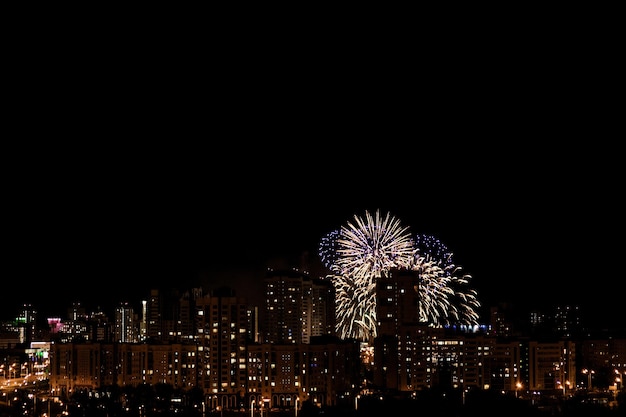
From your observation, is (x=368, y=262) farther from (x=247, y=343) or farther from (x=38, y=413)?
(x=38, y=413)

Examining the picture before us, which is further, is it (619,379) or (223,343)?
(619,379)

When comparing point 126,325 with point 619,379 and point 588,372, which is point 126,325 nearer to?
point 588,372

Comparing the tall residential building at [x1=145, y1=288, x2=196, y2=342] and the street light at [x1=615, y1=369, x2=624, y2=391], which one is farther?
the tall residential building at [x1=145, y1=288, x2=196, y2=342]

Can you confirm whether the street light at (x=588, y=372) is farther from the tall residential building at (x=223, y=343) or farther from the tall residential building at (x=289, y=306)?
the tall residential building at (x=223, y=343)

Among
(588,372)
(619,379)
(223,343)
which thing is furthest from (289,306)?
(619,379)

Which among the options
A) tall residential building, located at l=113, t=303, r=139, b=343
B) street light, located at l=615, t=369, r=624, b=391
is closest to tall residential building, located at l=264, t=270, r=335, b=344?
tall residential building, located at l=113, t=303, r=139, b=343

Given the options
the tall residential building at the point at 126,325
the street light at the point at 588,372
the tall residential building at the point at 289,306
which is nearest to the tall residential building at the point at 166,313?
the tall residential building at the point at 126,325

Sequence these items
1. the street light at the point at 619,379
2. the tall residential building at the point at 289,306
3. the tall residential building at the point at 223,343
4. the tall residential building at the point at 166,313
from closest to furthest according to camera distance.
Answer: the tall residential building at the point at 223,343
the street light at the point at 619,379
the tall residential building at the point at 289,306
the tall residential building at the point at 166,313

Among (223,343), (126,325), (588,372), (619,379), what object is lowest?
(619,379)

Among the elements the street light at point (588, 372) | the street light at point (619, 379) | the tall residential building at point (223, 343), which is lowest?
the street light at point (619, 379)

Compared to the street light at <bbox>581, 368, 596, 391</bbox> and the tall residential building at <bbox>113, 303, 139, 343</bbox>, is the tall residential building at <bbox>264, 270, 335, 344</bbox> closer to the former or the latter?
the tall residential building at <bbox>113, 303, 139, 343</bbox>
